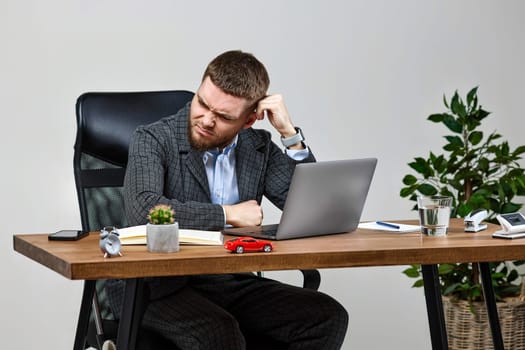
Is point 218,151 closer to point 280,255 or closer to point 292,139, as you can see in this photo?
point 292,139

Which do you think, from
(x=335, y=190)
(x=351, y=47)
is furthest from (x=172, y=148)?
(x=351, y=47)

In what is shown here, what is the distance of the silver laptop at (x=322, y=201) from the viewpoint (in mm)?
2215

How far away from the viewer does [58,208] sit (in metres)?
3.84

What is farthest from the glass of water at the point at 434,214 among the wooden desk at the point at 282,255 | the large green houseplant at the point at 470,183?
the large green houseplant at the point at 470,183

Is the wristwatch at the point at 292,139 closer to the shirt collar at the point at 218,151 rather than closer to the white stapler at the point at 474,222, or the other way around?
the shirt collar at the point at 218,151

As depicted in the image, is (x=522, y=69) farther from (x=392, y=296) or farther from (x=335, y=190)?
(x=335, y=190)

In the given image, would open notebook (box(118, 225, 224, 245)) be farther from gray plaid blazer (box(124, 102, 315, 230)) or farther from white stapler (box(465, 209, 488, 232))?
white stapler (box(465, 209, 488, 232))

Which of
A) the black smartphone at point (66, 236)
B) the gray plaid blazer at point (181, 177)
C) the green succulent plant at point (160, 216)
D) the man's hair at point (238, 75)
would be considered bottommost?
the black smartphone at point (66, 236)

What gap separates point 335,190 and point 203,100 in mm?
502

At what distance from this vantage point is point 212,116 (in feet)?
8.44

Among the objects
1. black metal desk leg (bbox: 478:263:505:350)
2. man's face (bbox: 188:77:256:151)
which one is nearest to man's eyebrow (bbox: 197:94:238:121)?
man's face (bbox: 188:77:256:151)

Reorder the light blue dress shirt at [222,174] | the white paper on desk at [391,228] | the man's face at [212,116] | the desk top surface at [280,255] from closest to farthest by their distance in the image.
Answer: the desk top surface at [280,255]
the white paper on desk at [391,228]
the man's face at [212,116]
the light blue dress shirt at [222,174]

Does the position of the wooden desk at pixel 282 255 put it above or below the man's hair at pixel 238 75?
below

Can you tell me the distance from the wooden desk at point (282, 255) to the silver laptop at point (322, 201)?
4 cm
